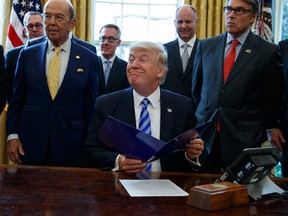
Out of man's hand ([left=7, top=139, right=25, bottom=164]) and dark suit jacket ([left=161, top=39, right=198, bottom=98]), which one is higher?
dark suit jacket ([left=161, top=39, right=198, bottom=98])

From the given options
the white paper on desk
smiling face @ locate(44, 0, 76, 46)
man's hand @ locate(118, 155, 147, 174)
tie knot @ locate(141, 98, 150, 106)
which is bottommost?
the white paper on desk

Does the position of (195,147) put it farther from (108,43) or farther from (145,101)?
(108,43)

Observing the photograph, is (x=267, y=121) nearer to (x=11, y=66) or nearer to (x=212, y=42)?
(x=212, y=42)

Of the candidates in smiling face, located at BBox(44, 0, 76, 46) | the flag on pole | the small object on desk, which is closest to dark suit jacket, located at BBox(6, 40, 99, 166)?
smiling face, located at BBox(44, 0, 76, 46)

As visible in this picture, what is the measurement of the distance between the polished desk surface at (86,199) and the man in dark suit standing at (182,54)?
1839mm


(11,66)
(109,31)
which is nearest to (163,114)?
(11,66)

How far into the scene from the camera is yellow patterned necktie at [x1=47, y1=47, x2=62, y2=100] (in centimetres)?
303

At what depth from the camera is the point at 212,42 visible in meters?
3.31

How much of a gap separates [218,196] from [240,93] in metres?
1.61

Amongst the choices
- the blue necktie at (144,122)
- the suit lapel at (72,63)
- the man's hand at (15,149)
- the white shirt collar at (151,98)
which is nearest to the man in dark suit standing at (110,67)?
the suit lapel at (72,63)

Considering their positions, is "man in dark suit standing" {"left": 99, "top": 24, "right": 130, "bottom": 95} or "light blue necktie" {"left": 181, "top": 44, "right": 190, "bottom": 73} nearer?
"light blue necktie" {"left": 181, "top": 44, "right": 190, "bottom": 73}

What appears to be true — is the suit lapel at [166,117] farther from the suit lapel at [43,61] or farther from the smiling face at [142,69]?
the suit lapel at [43,61]

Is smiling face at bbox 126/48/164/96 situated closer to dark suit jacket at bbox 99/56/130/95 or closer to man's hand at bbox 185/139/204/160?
man's hand at bbox 185/139/204/160

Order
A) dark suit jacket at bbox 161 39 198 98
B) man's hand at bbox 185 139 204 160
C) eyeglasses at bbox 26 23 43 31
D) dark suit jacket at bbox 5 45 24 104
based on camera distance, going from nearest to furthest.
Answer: man's hand at bbox 185 139 204 160 < dark suit jacket at bbox 5 45 24 104 < dark suit jacket at bbox 161 39 198 98 < eyeglasses at bbox 26 23 43 31
